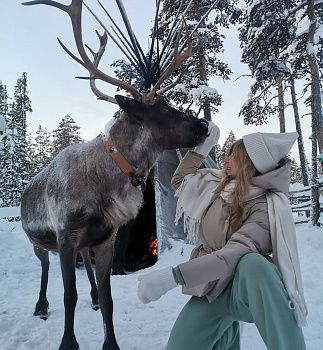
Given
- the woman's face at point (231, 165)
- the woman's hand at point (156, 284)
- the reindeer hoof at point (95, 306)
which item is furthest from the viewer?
the reindeer hoof at point (95, 306)

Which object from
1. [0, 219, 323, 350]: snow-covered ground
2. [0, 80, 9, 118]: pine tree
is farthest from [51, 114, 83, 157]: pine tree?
[0, 219, 323, 350]: snow-covered ground

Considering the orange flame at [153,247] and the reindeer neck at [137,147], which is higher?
the reindeer neck at [137,147]

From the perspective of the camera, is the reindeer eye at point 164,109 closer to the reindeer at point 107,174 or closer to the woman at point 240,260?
the reindeer at point 107,174

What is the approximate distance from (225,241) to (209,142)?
1010 millimetres

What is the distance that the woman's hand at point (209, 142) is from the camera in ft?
9.89

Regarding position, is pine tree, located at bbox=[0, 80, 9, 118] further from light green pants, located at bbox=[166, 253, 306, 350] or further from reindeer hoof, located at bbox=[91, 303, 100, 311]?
light green pants, located at bbox=[166, 253, 306, 350]

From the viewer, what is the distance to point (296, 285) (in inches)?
82.7

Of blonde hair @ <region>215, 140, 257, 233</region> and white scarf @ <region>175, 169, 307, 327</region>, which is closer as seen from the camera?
white scarf @ <region>175, 169, 307, 327</region>

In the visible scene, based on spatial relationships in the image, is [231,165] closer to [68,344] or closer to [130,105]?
[130,105]

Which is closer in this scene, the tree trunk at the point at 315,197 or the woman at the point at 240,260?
the woman at the point at 240,260

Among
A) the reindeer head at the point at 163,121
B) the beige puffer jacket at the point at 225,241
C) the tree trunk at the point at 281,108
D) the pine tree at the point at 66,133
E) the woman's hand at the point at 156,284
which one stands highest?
the pine tree at the point at 66,133

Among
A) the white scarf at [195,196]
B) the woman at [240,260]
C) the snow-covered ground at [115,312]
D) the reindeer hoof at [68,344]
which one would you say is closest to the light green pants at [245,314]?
the woman at [240,260]

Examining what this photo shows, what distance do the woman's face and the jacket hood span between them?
0.17 meters

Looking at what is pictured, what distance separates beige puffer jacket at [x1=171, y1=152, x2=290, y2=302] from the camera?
80.0 inches
